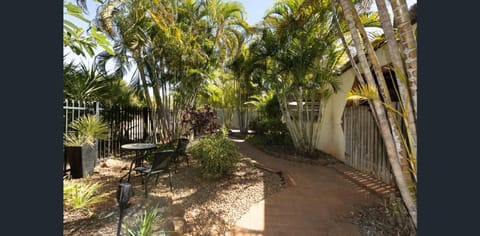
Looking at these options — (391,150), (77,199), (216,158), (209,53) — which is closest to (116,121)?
(209,53)

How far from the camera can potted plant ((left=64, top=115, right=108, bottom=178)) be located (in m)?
5.34

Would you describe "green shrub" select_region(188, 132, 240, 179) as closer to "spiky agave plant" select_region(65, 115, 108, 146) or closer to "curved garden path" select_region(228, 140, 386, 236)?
"curved garden path" select_region(228, 140, 386, 236)

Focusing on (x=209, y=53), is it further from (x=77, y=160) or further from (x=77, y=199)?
(x=77, y=199)

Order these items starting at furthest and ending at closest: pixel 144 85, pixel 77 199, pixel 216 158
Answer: pixel 144 85 → pixel 216 158 → pixel 77 199

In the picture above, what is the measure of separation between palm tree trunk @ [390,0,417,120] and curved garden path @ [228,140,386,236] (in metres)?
1.92

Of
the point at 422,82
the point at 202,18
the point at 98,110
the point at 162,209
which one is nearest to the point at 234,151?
the point at 162,209

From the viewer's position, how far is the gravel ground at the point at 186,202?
10.3 feet

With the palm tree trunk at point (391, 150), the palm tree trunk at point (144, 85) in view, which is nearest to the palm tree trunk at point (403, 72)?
the palm tree trunk at point (391, 150)

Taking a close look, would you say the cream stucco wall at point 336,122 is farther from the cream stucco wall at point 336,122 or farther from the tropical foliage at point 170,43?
the tropical foliage at point 170,43

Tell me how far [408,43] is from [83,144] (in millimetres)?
6342

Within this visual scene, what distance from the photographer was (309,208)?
3854 mm

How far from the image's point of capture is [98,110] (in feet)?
21.8

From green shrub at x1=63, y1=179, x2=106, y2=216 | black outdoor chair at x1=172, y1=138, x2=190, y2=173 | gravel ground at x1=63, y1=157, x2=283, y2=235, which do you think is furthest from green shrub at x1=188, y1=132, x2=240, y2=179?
green shrub at x1=63, y1=179, x2=106, y2=216

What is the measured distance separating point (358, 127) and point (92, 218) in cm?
610
